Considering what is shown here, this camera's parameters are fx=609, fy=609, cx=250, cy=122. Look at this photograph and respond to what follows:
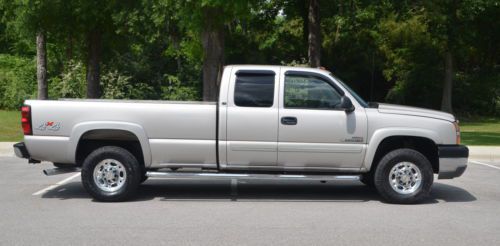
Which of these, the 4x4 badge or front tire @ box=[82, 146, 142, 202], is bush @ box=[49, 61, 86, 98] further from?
front tire @ box=[82, 146, 142, 202]

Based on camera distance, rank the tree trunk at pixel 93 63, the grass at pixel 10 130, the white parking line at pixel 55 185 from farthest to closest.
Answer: the tree trunk at pixel 93 63 < the grass at pixel 10 130 < the white parking line at pixel 55 185

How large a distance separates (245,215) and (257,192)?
182 cm

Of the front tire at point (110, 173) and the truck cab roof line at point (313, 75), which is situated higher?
the truck cab roof line at point (313, 75)

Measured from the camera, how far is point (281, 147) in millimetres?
8500

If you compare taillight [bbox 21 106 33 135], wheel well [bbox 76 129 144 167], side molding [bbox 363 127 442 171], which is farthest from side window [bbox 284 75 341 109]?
taillight [bbox 21 106 33 135]

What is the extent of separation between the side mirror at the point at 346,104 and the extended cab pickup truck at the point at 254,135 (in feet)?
0.06

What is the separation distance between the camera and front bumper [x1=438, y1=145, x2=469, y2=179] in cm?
861

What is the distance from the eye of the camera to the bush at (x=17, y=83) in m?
32.7

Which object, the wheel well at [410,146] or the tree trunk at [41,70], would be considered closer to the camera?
the wheel well at [410,146]

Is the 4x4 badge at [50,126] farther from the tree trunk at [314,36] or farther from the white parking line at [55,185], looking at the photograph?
the tree trunk at [314,36]

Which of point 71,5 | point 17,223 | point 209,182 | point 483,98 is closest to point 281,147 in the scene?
point 209,182

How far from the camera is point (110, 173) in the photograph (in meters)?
8.66

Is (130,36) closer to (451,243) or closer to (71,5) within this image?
(71,5)

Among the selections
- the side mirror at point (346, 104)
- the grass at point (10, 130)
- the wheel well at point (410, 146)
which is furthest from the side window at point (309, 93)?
the grass at point (10, 130)
